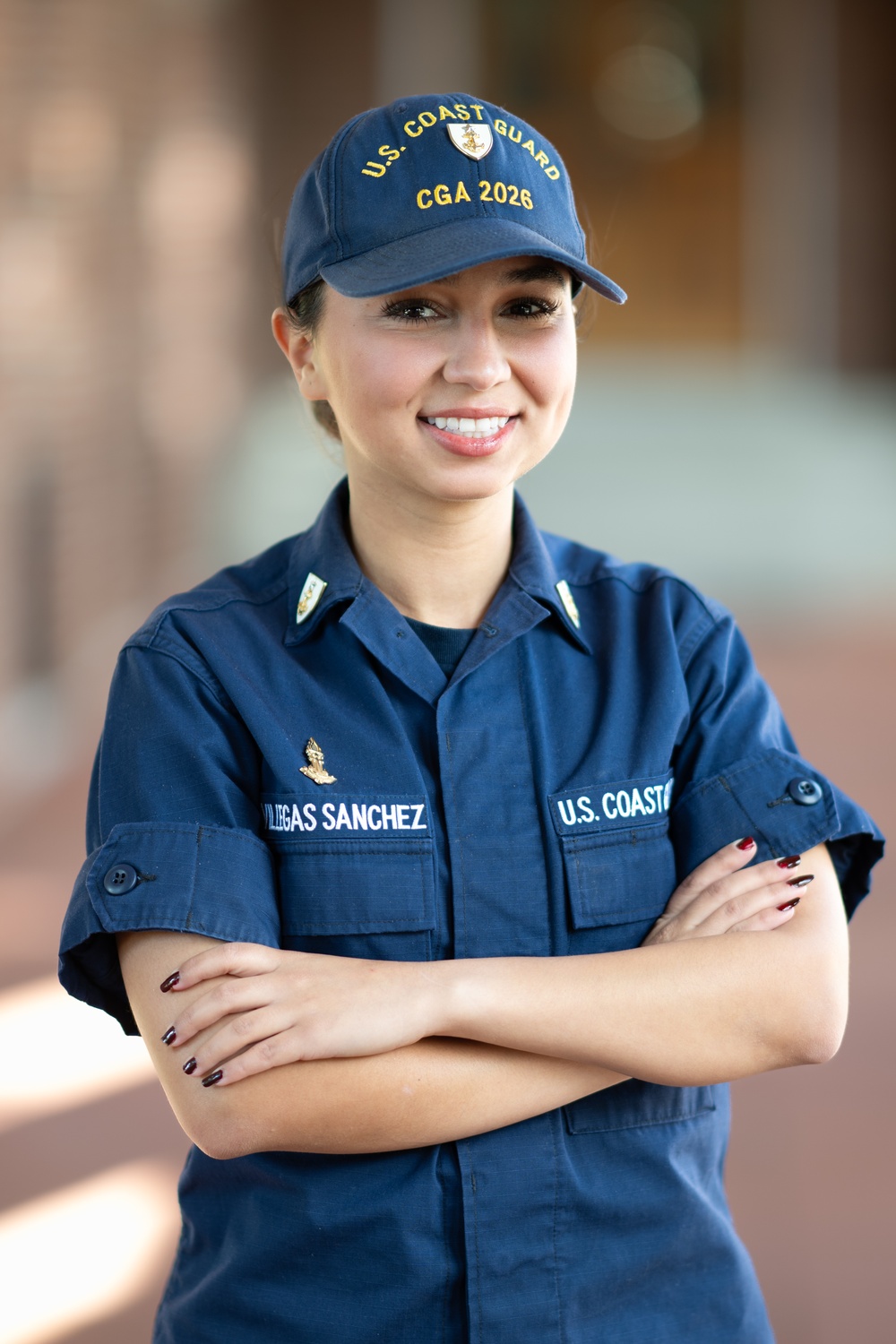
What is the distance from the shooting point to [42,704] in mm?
4984

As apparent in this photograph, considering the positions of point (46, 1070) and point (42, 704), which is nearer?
point (46, 1070)

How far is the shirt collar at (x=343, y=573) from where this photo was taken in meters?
1.41

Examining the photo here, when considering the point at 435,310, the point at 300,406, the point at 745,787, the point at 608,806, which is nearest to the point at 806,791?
the point at 745,787

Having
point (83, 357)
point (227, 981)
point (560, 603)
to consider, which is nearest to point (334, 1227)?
point (227, 981)

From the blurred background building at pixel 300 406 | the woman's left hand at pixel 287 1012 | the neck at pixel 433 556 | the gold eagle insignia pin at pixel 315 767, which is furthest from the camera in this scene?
the blurred background building at pixel 300 406

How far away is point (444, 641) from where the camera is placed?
4.73 feet

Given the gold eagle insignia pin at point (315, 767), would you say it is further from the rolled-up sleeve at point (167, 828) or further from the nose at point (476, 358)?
the nose at point (476, 358)

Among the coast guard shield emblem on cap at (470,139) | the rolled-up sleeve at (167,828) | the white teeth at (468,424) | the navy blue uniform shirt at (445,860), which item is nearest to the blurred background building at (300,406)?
the navy blue uniform shirt at (445,860)

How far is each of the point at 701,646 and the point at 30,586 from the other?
Result: 3.76 m

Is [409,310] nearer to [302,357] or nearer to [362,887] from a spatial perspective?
[302,357]

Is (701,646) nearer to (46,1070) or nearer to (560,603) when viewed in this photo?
(560,603)

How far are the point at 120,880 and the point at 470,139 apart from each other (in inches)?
28.6

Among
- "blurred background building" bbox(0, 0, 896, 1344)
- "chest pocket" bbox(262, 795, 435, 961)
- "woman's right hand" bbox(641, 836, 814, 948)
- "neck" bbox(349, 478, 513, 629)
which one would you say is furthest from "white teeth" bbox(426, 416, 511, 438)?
"blurred background building" bbox(0, 0, 896, 1344)

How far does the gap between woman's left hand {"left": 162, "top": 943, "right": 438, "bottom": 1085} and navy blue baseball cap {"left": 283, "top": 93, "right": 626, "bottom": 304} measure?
59 cm
